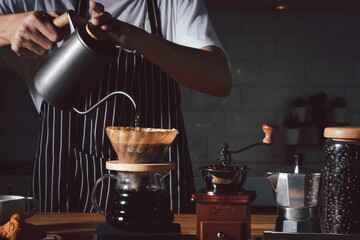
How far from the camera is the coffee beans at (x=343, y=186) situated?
2.65 ft

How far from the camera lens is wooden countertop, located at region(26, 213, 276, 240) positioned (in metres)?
0.94

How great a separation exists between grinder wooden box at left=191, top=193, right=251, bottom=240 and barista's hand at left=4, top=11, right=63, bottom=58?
16.5 inches

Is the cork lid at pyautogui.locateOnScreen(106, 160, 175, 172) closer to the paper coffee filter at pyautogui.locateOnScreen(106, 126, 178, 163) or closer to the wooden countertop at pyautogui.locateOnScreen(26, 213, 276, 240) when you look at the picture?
the paper coffee filter at pyautogui.locateOnScreen(106, 126, 178, 163)

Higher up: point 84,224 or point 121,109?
point 121,109

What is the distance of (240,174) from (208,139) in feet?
7.78

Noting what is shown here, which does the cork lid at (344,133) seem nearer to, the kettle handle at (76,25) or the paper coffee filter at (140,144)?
the paper coffee filter at (140,144)

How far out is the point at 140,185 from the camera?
2.89ft

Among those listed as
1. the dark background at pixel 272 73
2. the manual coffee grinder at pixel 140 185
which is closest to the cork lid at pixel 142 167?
the manual coffee grinder at pixel 140 185

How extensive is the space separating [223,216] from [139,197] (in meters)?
0.15

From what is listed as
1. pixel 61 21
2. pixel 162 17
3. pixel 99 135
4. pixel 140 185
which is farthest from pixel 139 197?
pixel 162 17

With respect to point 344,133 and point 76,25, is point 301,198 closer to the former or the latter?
point 344,133

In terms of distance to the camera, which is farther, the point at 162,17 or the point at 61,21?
the point at 162,17

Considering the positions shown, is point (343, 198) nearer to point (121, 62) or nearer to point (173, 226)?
point (173, 226)

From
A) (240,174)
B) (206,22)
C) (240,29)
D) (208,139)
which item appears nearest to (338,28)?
(240,29)
